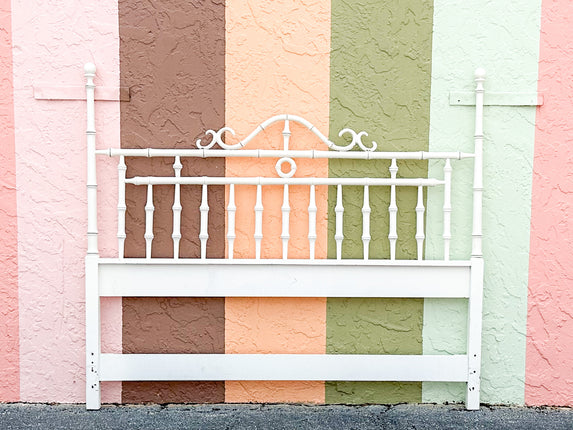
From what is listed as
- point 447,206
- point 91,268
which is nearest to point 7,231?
point 91,268

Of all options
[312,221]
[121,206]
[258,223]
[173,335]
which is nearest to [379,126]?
[312,221]

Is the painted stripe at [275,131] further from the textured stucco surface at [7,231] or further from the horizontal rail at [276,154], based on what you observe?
the textured stucco surface at [7,231]

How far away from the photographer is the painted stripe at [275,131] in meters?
1.98

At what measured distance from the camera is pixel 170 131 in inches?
78.7

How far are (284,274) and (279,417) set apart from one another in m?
0.52

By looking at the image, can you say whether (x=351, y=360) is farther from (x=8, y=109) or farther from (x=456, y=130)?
(x=8, y=109)

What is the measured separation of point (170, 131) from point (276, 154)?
16.3 inches

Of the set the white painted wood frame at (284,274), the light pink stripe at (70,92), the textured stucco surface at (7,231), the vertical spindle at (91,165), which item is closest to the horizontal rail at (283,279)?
the white painted wood frame at (284,274)

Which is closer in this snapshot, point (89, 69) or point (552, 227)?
point (89, 69)

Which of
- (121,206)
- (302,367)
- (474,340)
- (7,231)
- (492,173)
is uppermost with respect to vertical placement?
(492,173)

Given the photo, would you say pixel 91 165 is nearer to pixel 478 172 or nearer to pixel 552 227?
pixel 478 172

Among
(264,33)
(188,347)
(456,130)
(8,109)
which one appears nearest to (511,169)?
(456,130)

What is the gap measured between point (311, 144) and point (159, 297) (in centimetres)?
82

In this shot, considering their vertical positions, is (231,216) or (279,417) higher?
(231,216)
